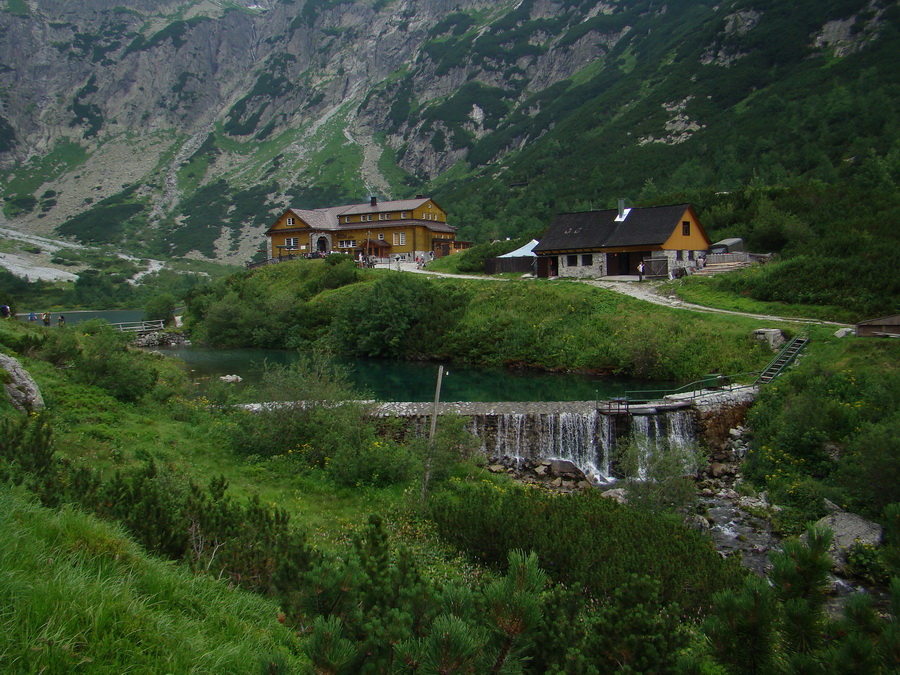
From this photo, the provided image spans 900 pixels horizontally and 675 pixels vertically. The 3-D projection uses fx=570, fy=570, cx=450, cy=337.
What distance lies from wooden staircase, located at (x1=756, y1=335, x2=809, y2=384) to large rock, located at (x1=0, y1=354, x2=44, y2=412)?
27063 millimetres

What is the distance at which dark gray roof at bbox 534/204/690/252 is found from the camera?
46.1 m

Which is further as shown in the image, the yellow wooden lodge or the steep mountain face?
the steep mountain face

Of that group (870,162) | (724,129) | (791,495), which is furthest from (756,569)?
(724,129)

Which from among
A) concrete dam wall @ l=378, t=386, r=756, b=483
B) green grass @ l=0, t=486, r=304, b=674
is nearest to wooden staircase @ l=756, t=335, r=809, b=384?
concrete dam wall @ l=378, t=386, r=756, b=483

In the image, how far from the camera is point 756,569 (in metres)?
13.9

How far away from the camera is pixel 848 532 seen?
1449 centimetres

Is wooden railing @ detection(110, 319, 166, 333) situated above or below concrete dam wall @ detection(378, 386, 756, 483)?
above

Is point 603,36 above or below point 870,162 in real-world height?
above

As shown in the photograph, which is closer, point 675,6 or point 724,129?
point 724,129

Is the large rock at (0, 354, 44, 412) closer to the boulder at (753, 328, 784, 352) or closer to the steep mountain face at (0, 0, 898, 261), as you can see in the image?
the boulder at (753, 328, 784, 352)

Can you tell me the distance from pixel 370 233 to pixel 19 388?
63.9 m

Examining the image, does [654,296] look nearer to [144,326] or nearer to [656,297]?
[656,297]

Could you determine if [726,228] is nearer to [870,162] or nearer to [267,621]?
[870,162]

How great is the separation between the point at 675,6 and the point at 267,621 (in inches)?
6727
